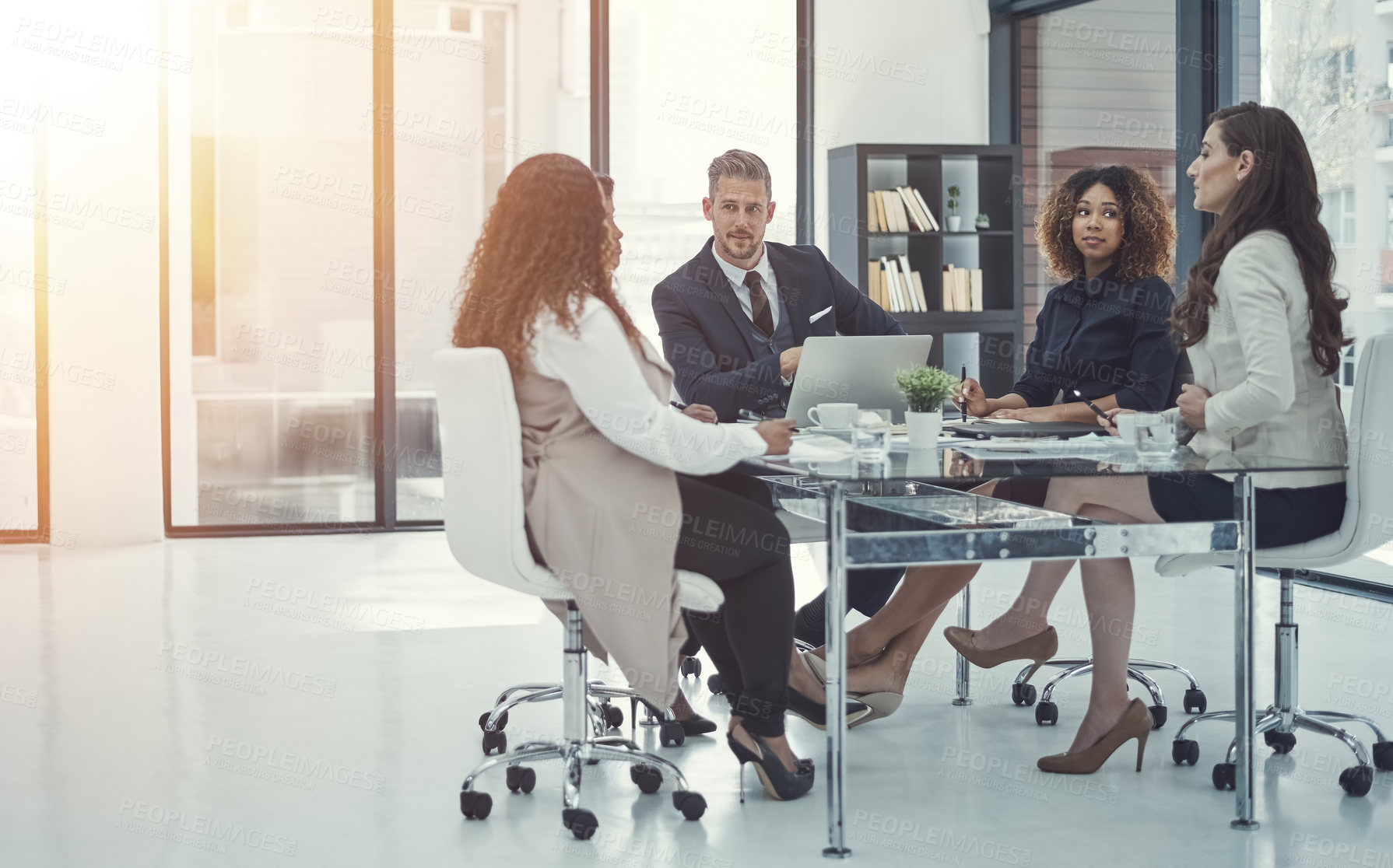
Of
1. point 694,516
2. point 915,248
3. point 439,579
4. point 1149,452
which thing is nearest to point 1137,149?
point 915,248

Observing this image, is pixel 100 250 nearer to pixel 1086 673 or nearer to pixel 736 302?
pixel 736 302

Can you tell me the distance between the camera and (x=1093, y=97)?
6938 millimetres

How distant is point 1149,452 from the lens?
9.16ft

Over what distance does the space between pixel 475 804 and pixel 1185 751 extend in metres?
1.55

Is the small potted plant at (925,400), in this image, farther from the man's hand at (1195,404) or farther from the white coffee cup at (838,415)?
the man's hand at (1195,404)

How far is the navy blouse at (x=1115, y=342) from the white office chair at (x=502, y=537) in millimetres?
1510

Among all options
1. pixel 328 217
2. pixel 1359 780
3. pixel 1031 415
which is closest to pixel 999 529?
pixel 1359 780

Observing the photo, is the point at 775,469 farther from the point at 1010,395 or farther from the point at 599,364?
the point at 1010,395

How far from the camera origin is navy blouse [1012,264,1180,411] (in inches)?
145

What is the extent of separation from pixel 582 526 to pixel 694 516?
241mm

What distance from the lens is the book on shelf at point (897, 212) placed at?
6.87 metres

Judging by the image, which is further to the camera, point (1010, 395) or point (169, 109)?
point (169, 109)

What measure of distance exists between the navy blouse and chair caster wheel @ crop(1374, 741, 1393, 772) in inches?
39.2

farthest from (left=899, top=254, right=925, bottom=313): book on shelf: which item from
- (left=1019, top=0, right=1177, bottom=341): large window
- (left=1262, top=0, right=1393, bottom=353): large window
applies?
(left=1262, top=0, right=1393, bottom=353): large window
